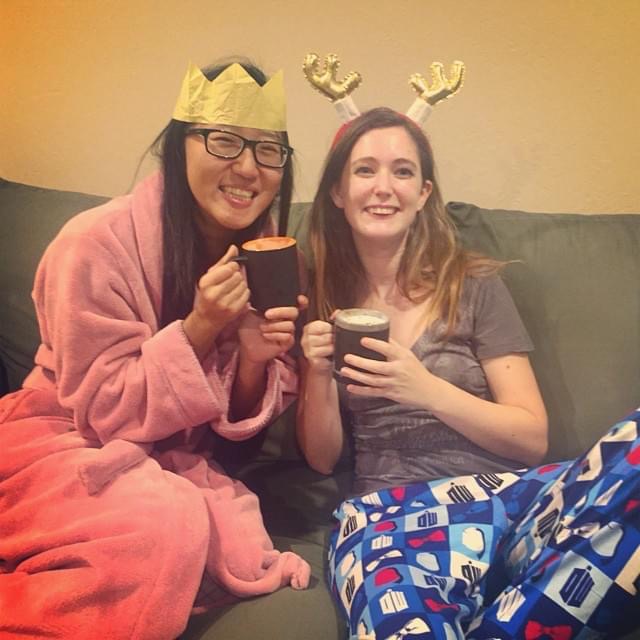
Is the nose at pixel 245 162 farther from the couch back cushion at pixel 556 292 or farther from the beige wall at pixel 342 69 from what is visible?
the beige wall at pixel 342 69

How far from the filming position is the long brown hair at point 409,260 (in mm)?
1075

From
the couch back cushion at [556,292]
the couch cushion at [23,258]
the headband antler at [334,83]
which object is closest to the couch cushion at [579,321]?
the couch back cushion at [556,292]

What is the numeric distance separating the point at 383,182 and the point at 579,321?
476 millimetres

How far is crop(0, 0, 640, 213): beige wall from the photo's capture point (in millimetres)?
1325

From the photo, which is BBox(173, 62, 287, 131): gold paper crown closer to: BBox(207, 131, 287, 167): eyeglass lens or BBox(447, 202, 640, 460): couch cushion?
BBox(207, 131, 287, 167): eyeglass lens

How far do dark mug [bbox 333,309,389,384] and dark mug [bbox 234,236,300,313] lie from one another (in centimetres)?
8

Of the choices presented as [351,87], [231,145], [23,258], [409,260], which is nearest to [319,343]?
[409,260]

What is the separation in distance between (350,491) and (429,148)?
617 millimetres

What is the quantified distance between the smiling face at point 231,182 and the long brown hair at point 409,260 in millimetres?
129

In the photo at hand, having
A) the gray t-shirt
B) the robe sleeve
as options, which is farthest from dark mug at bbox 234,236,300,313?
the gray t-shirt

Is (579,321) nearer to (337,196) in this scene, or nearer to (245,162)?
(337,196)

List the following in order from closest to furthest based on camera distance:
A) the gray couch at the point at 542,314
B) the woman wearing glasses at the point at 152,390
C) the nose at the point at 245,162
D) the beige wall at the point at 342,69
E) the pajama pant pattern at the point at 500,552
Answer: the pajama pant pattern at the point at 500,552 → the woman wearing glasses at the point at 152,390 → the nose at the point at 245,162 → the gray couch at the point at 542,314 → the beige wall at the point at 342,69

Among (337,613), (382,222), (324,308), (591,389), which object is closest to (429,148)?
(382,222)

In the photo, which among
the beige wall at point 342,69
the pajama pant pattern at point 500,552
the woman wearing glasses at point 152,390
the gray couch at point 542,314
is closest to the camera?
the pajama pant pattern at point 500,552
